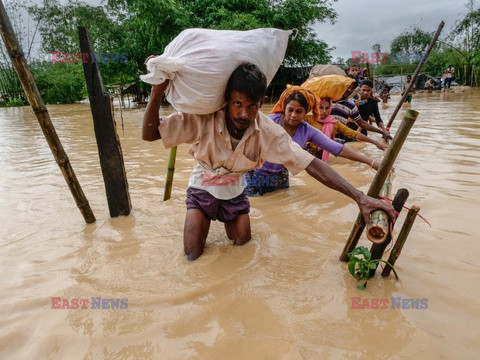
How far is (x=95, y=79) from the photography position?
269 cm

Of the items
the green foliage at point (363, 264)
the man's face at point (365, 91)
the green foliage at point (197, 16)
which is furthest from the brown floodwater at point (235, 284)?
the green foliage at point (197, 16)

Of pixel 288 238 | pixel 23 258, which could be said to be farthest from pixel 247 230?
pixel 23 258

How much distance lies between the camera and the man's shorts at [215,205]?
2.48m

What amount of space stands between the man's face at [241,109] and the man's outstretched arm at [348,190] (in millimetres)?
497

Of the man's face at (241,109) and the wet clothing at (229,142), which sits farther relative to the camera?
the wet clothing at (229,142)

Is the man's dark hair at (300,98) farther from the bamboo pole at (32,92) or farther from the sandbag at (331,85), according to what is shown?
the bamboo pole at (32,92)

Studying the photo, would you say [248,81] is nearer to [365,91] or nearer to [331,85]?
→ [331,85]

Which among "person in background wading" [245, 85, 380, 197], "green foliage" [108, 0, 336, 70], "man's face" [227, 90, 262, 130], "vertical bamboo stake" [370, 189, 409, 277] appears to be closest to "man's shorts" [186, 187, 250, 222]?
"man's face" [227, 90, 262, 130]

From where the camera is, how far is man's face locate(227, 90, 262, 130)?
6.32 feet

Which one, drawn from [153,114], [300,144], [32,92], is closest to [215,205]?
[153,114]

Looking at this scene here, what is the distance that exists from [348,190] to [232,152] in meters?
0.80

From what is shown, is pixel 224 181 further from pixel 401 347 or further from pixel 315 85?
pixel 315 85

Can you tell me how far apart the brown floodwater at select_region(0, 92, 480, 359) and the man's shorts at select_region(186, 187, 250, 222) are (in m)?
0.26

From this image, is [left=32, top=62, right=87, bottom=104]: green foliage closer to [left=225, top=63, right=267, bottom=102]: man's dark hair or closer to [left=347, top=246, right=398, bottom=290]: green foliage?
[left=225, top=63, right=267, bottom=102]: man's dark hair
